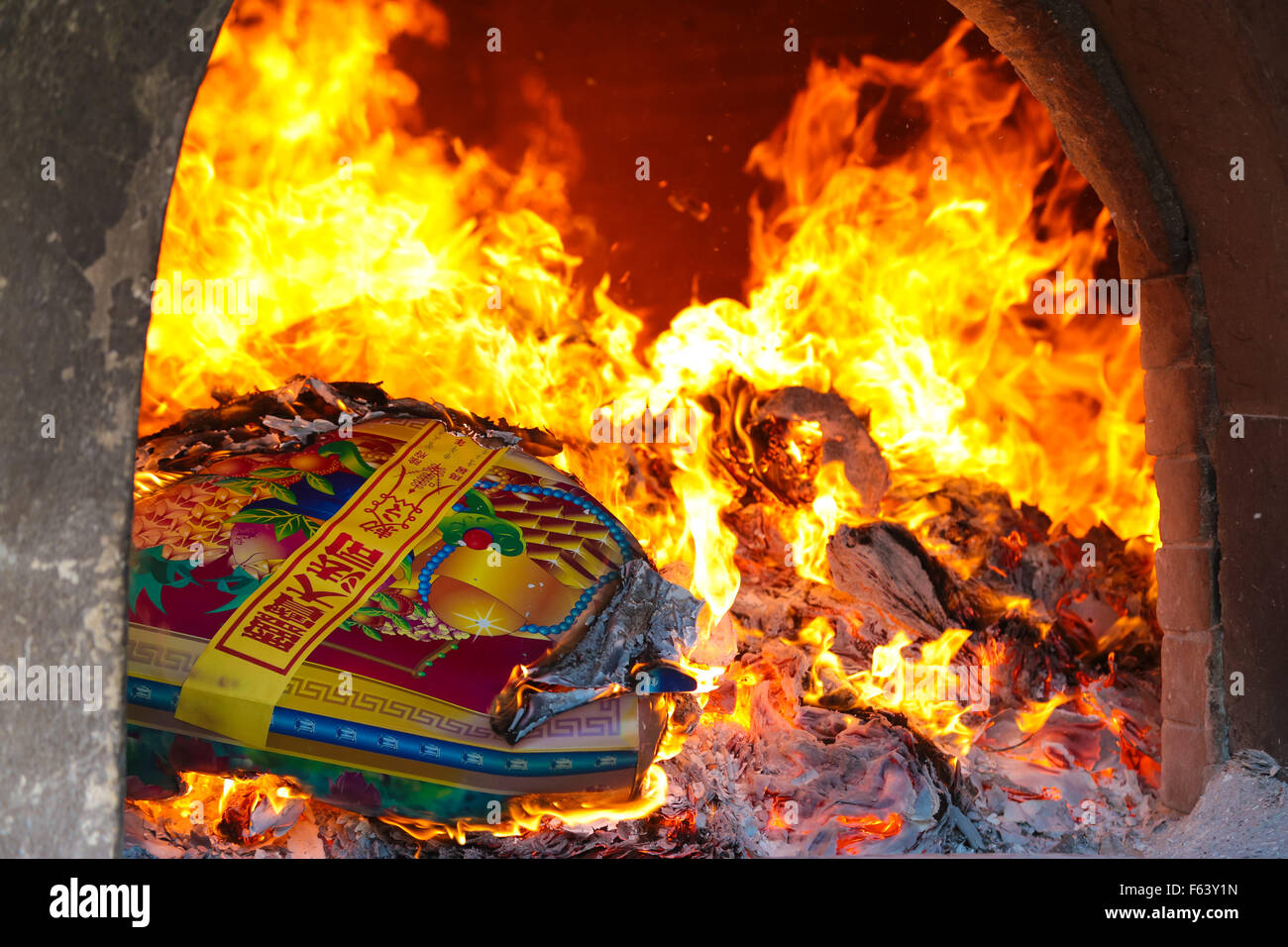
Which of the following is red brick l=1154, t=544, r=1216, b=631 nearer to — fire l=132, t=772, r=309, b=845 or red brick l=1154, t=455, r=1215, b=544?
red brick l=1154, t=455, r=1215, b=544

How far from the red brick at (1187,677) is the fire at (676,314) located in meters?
1.14

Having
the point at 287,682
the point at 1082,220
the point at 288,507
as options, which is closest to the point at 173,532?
the point at 288,507

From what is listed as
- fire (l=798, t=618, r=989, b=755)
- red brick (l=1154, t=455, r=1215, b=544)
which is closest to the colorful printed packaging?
fire (l=798, t=618, r=989, b=755)

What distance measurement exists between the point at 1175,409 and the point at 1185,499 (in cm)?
31

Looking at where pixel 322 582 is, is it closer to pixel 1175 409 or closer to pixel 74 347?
pixel 74 347

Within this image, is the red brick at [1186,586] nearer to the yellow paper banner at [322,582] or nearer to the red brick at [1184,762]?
the red brick at [1184,762]

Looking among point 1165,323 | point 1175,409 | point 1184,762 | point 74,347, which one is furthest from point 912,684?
point 74,347

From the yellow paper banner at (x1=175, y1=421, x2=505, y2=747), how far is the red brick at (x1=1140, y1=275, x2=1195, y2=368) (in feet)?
8.03

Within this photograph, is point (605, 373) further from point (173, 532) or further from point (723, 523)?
point (173, 532)

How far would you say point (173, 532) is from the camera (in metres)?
3.86

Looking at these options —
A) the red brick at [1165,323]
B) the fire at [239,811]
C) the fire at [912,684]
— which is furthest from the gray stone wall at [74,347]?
the red brick at [1165,323]

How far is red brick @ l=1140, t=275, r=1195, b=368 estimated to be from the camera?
3.79m

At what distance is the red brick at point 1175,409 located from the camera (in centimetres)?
377

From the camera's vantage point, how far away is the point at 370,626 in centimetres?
371
